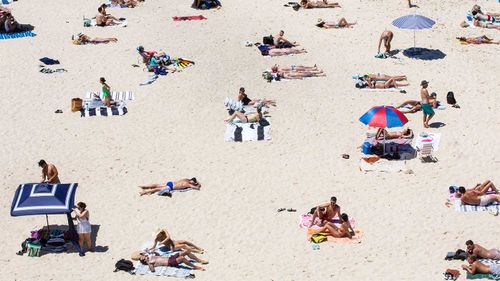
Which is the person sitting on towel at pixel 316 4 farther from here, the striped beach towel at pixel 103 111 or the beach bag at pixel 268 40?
the striped beach towel at pixel 103 111

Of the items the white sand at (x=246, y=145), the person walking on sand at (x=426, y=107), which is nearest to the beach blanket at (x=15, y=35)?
the white sand at (x=246, y=145)

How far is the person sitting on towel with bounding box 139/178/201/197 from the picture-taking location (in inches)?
1013

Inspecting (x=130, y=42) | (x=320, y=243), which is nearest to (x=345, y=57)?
(x=130, y=42)

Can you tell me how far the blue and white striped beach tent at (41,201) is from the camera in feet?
74.1

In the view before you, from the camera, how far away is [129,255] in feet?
75.5

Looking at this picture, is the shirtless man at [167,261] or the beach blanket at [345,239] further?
the beach blanket at [345,239]

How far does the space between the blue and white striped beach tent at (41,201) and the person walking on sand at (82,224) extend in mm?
251

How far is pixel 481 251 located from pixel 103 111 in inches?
560

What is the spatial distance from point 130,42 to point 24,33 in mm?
4766

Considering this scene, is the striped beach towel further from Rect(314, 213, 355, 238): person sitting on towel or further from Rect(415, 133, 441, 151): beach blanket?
Rect(314, 213, 355, 238): person sitting on towel

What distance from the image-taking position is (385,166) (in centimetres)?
2677

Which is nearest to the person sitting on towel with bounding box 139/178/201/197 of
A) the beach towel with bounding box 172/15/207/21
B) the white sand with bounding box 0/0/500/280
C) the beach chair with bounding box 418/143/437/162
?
the white sand with bounding box 0/0/500/280

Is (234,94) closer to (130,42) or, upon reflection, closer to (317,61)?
(317,61)

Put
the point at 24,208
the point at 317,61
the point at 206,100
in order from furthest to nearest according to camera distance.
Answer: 1. the point at 317,61
2. the point at 206,100
3. the point at 24,208
